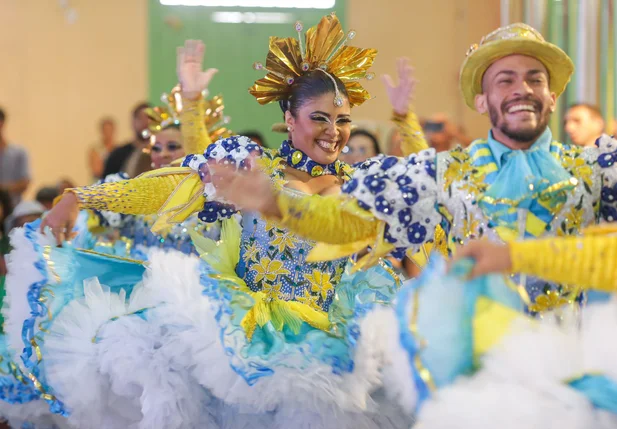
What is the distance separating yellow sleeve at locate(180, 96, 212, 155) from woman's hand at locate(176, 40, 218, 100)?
41 millimetres

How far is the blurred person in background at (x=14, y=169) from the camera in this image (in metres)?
8.66

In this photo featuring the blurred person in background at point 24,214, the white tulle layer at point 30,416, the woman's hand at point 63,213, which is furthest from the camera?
the blurred person in background at point 24,214

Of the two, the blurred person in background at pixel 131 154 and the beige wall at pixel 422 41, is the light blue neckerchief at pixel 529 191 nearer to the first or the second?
the blurred person in background at pixel 131 154

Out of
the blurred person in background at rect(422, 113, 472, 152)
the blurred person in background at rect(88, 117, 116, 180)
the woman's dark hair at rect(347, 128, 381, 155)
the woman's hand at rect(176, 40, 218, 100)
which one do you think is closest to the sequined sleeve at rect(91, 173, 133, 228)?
the woman's hand at rect(176, 40, 218, 100)

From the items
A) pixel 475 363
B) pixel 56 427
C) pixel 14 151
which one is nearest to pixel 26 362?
pixel 56 427

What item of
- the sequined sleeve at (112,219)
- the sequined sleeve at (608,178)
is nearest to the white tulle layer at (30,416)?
the sequined sleeve at (112,219)

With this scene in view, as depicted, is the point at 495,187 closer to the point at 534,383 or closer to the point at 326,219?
the point at 326,219

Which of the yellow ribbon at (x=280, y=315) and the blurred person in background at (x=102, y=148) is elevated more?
the blurred person in background at (x=102, y=148)

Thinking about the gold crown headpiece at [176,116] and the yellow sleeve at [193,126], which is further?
the gold crown headpiece at [176,116]

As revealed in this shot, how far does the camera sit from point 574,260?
2488 millimetres

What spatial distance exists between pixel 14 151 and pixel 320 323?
5912mm

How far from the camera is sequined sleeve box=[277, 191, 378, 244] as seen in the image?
3.03 m

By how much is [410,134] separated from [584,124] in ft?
6.00

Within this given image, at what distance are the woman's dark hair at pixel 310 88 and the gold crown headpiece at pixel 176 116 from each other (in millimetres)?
1190
